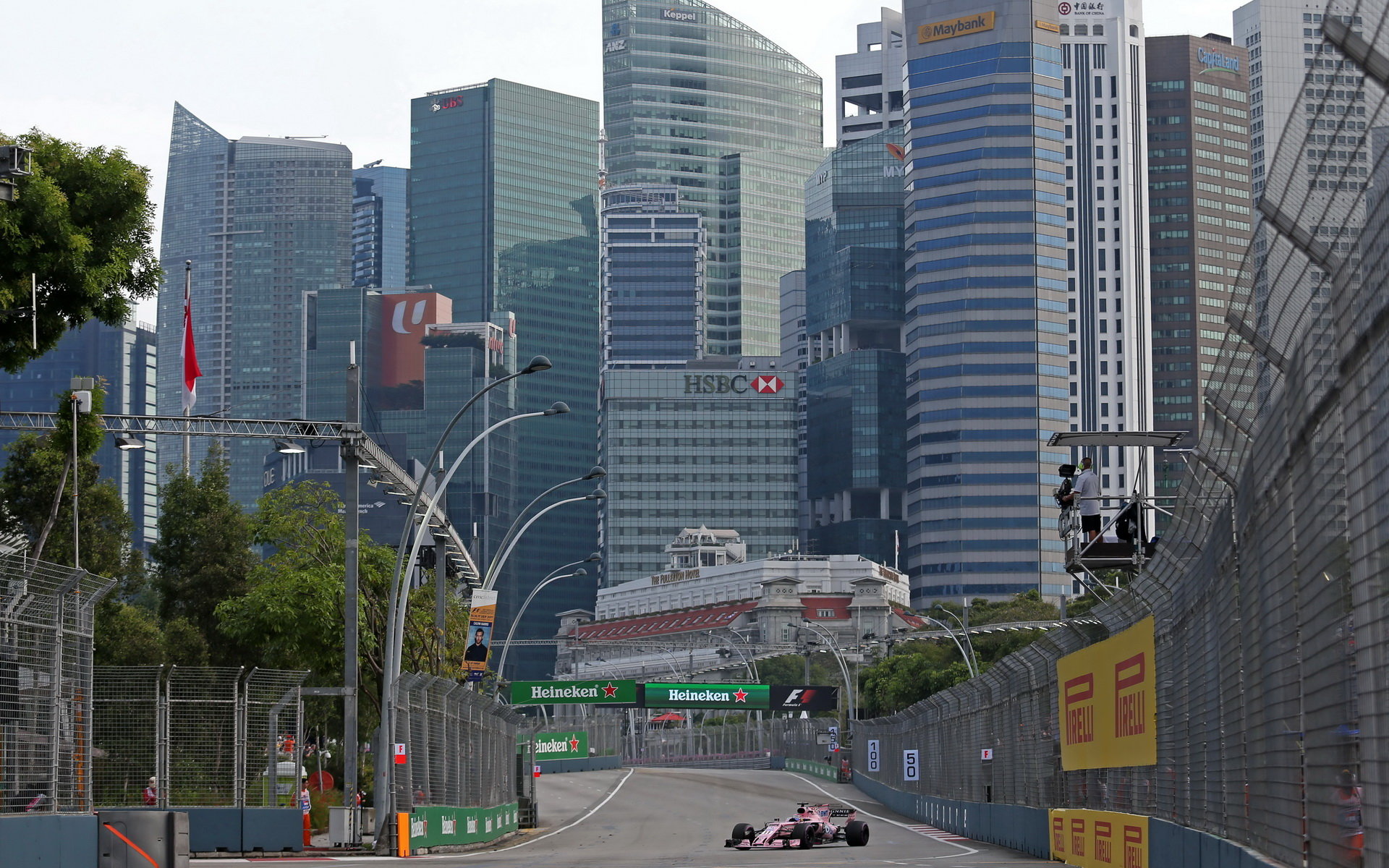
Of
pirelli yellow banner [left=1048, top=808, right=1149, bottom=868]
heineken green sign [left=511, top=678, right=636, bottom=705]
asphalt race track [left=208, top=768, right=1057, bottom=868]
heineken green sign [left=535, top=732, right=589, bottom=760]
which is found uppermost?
pirelli yellow banner [left=1048, top=808, right=1149, bottom=868]

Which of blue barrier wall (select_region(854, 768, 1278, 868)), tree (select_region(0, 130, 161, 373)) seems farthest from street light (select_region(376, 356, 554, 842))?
blue barrier wall (select_region(854, 768, 1278, 868))

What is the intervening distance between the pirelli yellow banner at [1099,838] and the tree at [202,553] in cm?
3367

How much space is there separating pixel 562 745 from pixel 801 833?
74.3 m

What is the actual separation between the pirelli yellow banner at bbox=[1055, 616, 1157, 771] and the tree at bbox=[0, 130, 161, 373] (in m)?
16.2

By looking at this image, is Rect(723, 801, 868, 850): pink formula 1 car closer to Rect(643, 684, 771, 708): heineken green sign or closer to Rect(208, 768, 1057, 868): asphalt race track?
Rect(208, 768, 1057, 868): asphalt race track

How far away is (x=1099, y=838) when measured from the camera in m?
23.5

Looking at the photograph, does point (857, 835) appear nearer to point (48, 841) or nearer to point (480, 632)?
point (480, 632)

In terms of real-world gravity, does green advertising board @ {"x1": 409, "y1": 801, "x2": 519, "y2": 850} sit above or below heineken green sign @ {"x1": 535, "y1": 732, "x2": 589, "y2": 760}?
above

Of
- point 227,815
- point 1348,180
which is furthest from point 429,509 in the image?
point 1348,180

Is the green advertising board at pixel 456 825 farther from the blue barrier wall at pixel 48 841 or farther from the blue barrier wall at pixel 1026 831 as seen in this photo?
the blue barrier wall at pixel 48 841

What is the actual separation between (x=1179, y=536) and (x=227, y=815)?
19.5 m

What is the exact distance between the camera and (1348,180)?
8102 millimetres

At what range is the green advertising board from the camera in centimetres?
3272

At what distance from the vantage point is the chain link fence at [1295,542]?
8.08 metres
